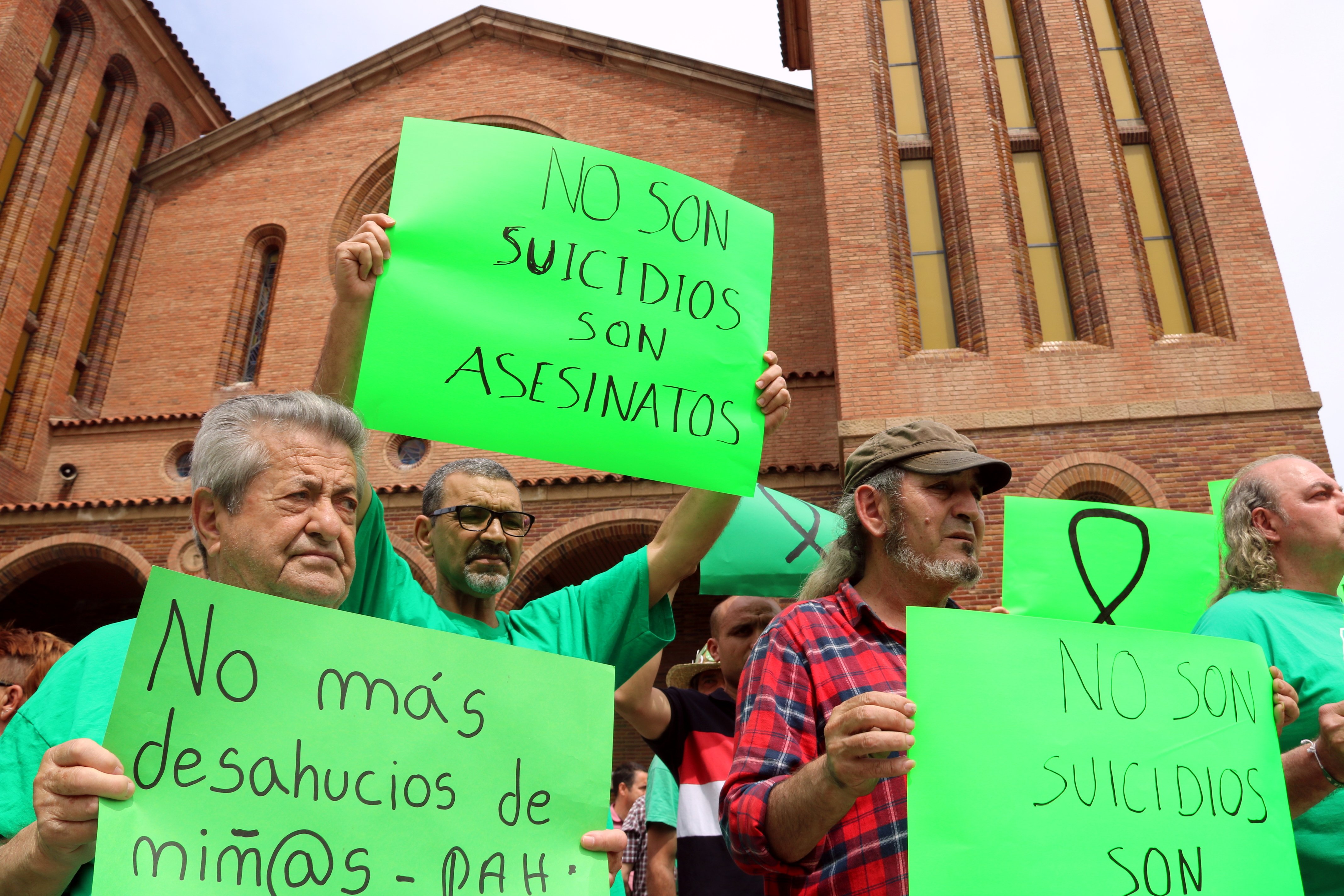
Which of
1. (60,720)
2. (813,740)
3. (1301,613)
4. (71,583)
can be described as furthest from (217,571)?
(71,583)

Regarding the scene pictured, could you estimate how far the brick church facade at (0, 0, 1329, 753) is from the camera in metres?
10.1

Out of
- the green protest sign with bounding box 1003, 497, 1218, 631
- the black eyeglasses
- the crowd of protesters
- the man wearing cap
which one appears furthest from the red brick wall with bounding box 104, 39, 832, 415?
the man wearing cap

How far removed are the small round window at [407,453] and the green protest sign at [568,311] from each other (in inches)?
421

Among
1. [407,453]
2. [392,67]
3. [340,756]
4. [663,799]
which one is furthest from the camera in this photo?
[392,67]

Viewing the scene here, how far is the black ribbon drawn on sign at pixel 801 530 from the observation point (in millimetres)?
3414

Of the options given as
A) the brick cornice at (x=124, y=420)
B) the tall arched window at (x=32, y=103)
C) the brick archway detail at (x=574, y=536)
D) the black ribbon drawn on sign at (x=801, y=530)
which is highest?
the tall arched window at (x=32, y=103)

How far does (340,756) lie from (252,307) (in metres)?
14.7

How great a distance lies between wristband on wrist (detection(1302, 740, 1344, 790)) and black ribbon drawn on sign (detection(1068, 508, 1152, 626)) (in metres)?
0.44

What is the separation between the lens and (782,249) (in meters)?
13.3

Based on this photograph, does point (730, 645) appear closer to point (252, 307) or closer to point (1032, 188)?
point (1032, 188)

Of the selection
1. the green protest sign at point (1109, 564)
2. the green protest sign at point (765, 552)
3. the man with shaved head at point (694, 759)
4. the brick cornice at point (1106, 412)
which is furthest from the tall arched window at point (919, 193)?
the man with shaved head at point (694, 759)

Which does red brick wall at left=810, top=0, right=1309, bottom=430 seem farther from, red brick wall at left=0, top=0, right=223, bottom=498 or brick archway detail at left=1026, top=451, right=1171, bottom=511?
red brick wall at left=0, top=0, right=223, bottom=498

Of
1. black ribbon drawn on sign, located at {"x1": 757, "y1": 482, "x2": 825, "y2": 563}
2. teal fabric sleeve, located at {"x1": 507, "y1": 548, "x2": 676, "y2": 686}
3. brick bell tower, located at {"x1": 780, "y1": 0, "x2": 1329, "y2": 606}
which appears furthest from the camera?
brick bell tower, located at {"x1": 780, "y1": 0, "x2": 1329, "y2": 606}

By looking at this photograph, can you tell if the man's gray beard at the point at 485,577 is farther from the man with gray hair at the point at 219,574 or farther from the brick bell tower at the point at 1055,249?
the brick bell tower at the point at 1055,249
